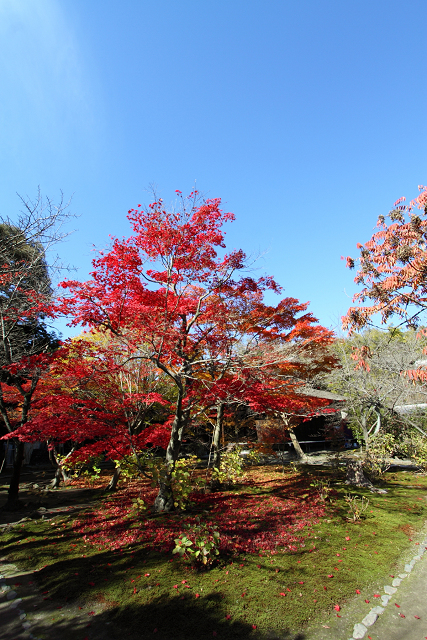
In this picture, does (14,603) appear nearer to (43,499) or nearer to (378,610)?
(378,610)

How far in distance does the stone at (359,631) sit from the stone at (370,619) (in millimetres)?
78

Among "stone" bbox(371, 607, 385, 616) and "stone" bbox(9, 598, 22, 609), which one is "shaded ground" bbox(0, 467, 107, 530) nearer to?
"stone" bbox(9, 598, 22, 609)

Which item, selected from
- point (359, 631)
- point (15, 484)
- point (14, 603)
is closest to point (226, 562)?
point (359, 631)

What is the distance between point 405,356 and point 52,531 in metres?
18.3

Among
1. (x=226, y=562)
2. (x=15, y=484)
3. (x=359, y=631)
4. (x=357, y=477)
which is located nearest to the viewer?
(x=359, y=631)

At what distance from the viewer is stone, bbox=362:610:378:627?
160 inches

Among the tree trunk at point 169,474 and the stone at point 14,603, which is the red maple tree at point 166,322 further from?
the stone at point 14,603

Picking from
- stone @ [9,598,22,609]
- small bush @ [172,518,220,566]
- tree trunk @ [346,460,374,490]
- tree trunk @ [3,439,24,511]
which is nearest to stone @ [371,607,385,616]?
small bush @ [172,518,220,566]

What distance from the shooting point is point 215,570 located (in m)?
5.20

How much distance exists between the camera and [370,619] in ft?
13.6

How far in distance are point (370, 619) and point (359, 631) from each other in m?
0.33

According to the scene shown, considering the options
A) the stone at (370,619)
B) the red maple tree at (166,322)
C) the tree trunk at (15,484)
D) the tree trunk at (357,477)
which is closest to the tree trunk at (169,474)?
the red maple tree at (166,322)

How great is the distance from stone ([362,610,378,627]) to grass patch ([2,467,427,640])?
198 millimetres

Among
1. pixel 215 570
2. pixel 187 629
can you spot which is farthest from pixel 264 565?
pixel 187 629
